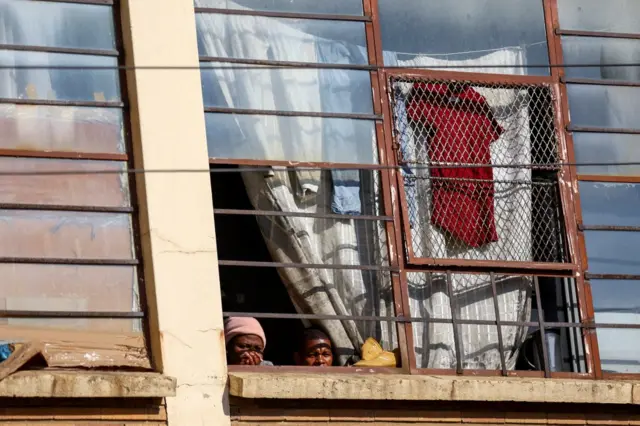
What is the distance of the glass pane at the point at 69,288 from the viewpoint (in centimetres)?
862

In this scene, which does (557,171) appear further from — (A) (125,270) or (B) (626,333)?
(A) (125,270)

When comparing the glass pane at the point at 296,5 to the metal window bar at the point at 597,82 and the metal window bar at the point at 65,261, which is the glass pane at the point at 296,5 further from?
the metal window bar at the point at 65,261

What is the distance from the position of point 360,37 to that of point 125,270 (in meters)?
2.16

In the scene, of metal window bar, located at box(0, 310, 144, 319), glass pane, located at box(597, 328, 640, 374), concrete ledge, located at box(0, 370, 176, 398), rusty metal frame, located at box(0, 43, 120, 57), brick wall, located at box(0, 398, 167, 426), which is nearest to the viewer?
concrete ledge, located at box(0, 370, 176, 398)

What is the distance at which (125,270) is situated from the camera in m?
8.88

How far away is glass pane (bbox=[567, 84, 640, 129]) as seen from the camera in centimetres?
1015

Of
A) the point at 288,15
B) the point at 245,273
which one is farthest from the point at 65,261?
the point at 245,273

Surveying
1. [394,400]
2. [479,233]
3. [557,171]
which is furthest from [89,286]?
[557,171]

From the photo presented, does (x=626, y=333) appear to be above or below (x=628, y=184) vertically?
below

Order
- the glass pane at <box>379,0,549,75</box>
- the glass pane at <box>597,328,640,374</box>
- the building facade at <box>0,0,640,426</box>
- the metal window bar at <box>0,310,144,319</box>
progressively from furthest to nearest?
the glass pane at <box>379,0,549,75</box> < the glass pane at <box>597,328,640,374</box> < the building facade at <box>0,0,640,426</box> < the metal window bar at <box>0,310,144,319</box>

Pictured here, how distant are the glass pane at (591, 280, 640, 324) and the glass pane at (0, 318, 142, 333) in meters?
2.94

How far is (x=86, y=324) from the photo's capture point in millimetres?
8711

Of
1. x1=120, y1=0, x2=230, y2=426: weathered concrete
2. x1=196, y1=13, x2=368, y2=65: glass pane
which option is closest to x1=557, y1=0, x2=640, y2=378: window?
x1=196, y1=13, x2=368, y2=65: glass pane

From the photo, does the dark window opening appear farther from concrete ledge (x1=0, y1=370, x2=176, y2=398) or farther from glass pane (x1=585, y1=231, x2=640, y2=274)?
concrete ledge (x1=0, y1=370, x2=176, y2=398)
